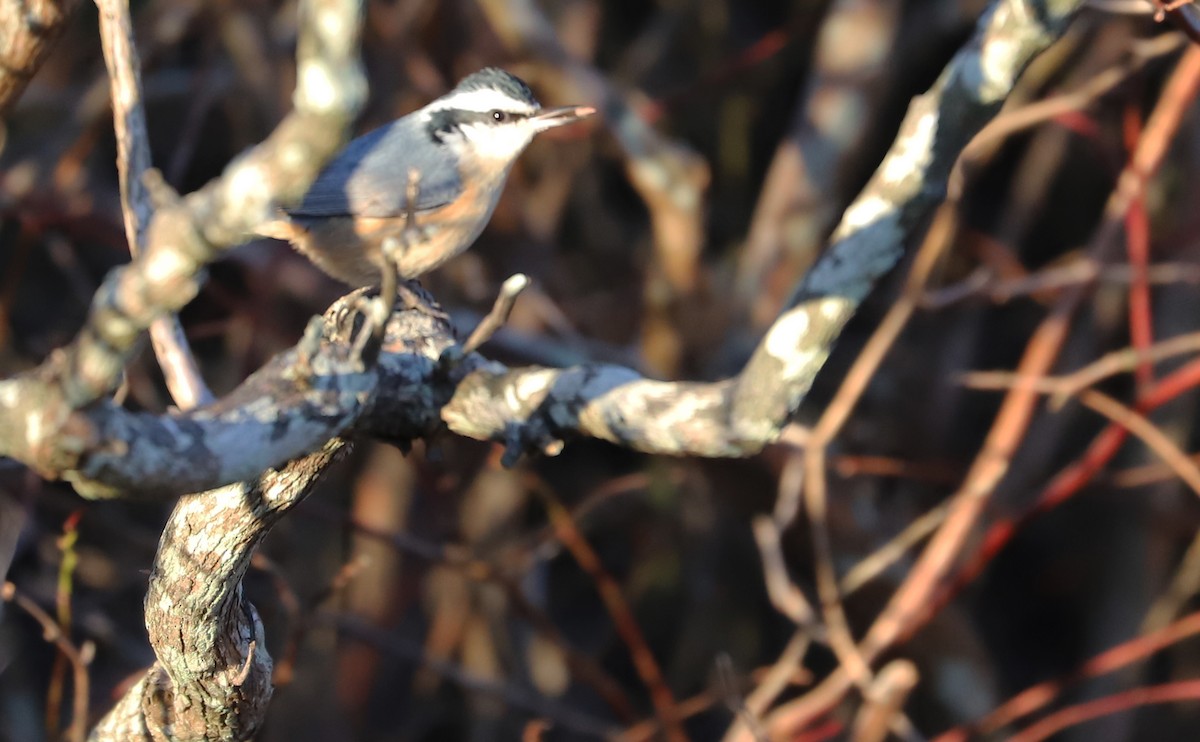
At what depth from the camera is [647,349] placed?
3.99 metres

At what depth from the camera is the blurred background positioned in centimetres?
366

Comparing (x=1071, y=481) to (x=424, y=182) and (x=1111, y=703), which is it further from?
(x=424, y=182)

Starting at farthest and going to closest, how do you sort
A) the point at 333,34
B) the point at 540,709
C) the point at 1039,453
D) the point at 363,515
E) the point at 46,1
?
the point at 363,515, the point at 1039,453, the point at 540,709, the point at 46,1, the point at 333,34

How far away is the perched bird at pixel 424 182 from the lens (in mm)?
2693

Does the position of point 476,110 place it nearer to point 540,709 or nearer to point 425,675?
point 540,709

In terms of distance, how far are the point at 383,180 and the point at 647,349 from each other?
1.41 m

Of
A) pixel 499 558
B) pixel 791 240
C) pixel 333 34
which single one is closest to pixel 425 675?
pixel 499 558

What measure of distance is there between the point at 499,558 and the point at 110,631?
3.92 ft

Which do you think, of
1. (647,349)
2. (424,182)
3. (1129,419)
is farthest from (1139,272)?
(424,182)

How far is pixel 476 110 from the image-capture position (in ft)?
9.49

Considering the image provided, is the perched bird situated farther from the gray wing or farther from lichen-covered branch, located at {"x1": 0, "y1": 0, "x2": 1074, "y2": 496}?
lichen-covered branch, located at {"x1": 0, "y1": 0, "x2": 1074, "y2": 496}

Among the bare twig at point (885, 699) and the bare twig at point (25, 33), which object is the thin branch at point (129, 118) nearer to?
the bare twig at point (25, 33)

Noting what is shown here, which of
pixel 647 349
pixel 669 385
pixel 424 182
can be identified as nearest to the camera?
pixel 669 385

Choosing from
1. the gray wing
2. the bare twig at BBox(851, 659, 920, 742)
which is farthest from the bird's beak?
the bare twig at BBox(851, 659, 920, 742)
